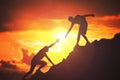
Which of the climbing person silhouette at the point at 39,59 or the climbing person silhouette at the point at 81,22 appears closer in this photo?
the climbing person silhouette at the point at 39,59

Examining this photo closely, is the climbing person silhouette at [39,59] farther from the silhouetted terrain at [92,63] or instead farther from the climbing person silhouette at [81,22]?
the climbing person silhouette at [81,22]

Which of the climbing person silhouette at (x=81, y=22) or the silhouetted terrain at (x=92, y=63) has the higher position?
the climbing person silhouette at (x=81, y=22)

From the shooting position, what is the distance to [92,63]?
36000mm

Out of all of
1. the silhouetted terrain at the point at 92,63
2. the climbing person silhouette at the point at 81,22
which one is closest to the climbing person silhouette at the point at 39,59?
the silhouetted terrain at the point at 92,63

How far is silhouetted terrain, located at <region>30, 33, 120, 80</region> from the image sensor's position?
3556 cm

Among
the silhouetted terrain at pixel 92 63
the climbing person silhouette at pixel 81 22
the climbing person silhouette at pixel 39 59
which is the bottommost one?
the silhouetted terrain at pixel 92 63

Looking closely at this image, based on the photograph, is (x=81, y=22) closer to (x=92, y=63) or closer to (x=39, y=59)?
(x=92, y=63)

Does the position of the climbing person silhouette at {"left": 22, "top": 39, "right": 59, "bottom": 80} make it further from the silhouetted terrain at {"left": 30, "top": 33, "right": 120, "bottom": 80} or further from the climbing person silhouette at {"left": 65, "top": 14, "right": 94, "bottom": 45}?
the climbing person silhouette at {"left": 65, "top": 14, "right": 94, "bottom": 45}

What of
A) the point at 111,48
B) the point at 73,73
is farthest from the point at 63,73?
the point at 111,48

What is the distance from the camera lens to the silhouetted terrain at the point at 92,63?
35.6 meters

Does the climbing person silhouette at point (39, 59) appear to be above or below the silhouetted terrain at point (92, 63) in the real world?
above

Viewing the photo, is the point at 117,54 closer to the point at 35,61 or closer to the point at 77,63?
the point at 77,63

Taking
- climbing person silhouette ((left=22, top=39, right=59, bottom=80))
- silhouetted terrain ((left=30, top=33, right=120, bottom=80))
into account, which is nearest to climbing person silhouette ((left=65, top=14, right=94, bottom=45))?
silhouetted terrain ((left=30, top=33, right=120, bottom=80))

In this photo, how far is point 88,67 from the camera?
3603 cm
